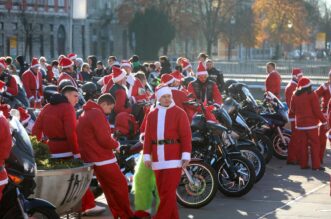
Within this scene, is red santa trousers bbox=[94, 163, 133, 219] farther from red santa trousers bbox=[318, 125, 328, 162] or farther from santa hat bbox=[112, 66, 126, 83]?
red santa trousers bbox=[318, 125, 328, 162]

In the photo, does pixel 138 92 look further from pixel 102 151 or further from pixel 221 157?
pixel 102 151

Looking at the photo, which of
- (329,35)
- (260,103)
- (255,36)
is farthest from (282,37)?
(260,103)

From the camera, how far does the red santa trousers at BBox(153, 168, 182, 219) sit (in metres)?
8.45

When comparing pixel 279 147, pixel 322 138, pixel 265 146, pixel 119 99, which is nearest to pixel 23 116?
pixel 119 99

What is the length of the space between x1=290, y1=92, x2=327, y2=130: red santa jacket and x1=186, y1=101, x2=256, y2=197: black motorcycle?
3108 mm

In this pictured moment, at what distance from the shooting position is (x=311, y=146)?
13.8 metres

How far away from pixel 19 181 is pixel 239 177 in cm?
428

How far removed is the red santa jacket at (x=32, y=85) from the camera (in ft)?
62.4

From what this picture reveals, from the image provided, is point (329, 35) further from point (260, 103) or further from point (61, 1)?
point (260, 103)

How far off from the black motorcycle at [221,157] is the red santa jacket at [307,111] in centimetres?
311

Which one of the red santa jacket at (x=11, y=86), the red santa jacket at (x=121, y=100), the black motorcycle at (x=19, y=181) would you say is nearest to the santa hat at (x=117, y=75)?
the red santa jacket at (x=121, y=100)

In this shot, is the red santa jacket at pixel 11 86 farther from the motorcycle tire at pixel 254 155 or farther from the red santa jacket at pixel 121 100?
the motorcycle tire at pixel 254 155

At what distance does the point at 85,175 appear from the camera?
8.70 metres

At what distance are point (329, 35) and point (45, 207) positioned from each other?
80730 millimetres
